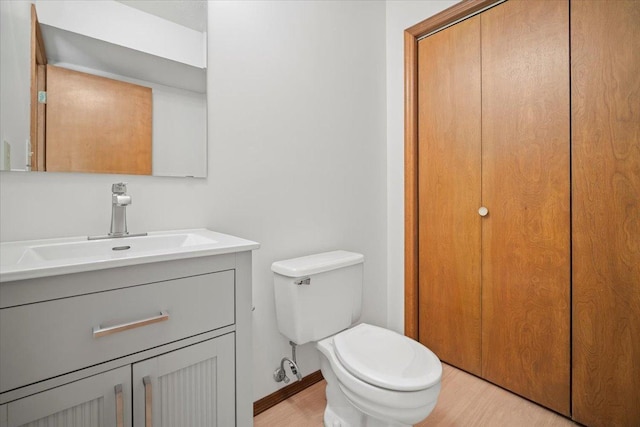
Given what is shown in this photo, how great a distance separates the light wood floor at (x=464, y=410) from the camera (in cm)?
139

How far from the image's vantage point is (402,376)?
1062 mm

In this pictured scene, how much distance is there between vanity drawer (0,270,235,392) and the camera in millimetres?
651

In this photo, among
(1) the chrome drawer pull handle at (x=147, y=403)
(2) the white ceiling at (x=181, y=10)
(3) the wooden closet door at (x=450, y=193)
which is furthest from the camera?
(3) the wooden closet door at (x=450, y=193)

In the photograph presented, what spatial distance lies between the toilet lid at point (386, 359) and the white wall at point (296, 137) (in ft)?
1.39

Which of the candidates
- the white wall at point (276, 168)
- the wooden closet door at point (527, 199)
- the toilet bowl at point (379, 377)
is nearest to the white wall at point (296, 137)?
the white wall at point (276, 168)

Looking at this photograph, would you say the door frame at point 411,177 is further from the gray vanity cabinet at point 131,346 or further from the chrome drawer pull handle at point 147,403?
the chrome drawer pull handle at point 147,403

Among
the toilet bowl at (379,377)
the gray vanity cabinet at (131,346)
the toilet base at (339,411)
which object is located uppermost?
the gray vanity cabinet at (131,346)

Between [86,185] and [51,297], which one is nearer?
[51,297]

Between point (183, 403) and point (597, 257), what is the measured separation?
1636 millimetres

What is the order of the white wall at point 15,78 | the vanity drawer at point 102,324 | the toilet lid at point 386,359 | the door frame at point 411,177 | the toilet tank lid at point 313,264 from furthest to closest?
1. the door frame at point 411,177
2. the toilet tank lid at point 313,264
3. the toilet lid at point 386,359
4. the white wall at point 15,78
5. the vanity drawer at point 102,324

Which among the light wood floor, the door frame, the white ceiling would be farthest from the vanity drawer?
the door frame

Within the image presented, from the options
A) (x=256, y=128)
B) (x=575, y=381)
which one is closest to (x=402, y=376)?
(x=575, y=381)

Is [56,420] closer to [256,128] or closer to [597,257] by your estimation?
[256,128]

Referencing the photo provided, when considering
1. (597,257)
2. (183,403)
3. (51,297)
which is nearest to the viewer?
(51,297)
